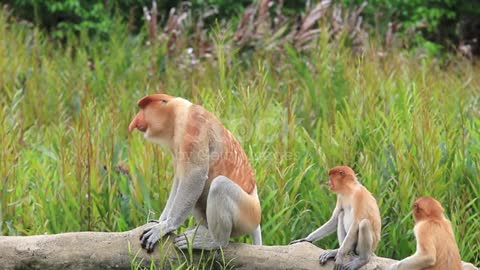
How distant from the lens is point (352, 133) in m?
6.09

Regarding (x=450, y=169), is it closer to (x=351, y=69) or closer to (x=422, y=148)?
(x=422, y=148)

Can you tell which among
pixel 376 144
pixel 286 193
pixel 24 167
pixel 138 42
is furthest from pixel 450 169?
pixel 138 42

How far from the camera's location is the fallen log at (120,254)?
4391mm

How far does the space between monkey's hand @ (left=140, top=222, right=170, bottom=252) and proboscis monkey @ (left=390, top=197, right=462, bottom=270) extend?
3.75 feet

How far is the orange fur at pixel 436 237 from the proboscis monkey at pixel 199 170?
829mm

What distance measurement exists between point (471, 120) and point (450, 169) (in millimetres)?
1585

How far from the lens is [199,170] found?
4.24 meters

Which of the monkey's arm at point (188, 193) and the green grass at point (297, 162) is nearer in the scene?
the monkey's arm at point (188, 193)

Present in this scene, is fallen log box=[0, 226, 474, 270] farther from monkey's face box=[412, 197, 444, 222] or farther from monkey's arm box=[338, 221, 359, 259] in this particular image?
monkey's face box=[412, 197, 444, 222]

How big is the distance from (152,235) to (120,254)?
24cm

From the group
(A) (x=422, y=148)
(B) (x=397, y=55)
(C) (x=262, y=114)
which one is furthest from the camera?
(B) (x=397, y=55)

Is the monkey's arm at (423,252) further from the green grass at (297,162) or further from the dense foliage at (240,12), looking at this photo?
the dense foliage at (240,12)

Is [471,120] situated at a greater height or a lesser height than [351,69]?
lesser

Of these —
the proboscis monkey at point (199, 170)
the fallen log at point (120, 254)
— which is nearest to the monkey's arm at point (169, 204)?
the proboscis monkey at point (199, 170)
